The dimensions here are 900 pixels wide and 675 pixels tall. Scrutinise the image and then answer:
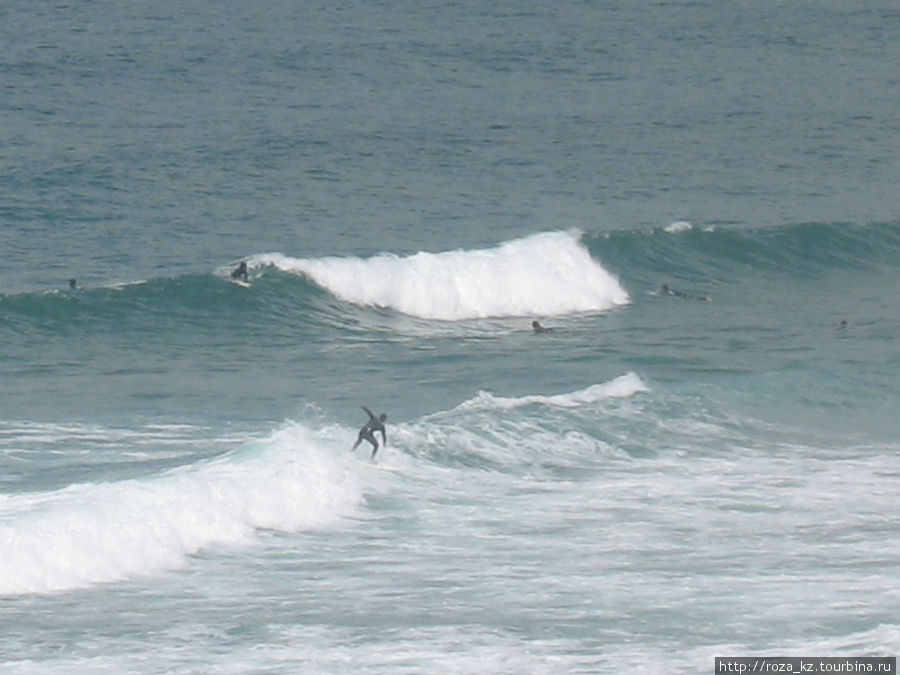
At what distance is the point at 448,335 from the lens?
28.4 meters

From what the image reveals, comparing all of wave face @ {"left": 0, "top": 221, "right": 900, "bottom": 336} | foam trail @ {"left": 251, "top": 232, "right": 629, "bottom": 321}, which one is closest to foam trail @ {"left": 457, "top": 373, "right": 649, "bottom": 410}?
wave face @ {"left": 0, "top": 221, "right": 900, "bottom": 336}

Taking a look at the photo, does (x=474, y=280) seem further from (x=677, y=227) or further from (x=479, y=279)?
(x=677, y=227)

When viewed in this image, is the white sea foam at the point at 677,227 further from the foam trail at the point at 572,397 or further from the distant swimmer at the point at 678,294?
the foam trail at the point at 572,397

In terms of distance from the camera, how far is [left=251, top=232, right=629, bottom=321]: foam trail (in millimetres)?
29984

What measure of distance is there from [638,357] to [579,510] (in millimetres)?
8927

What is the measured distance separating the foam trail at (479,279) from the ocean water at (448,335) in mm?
70

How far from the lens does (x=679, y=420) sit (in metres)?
21.3

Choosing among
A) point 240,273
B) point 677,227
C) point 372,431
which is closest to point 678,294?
point 677,227

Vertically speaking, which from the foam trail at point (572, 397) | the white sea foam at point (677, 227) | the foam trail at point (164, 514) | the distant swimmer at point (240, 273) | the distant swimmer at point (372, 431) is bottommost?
the foam trail at point (164, 514)

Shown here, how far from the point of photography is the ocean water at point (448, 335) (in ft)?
45.2

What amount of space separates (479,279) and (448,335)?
2.95 m

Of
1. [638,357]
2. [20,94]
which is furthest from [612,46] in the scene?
[638,357]

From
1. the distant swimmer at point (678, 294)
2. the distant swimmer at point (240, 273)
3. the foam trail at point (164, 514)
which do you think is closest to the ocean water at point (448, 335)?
the foam trail at point (164, 514)

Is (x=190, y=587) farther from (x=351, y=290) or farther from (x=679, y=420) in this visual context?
(x=351, y=290)
